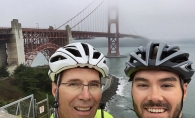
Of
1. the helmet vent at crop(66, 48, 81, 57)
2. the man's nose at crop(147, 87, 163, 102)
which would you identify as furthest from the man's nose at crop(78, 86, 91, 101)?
the man's nose at crop(147, 87, 163, 102)

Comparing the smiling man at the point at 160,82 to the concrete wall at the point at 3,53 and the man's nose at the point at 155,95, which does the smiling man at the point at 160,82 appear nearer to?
the man's nose at the point at 155,95

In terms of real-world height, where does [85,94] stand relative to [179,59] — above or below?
below

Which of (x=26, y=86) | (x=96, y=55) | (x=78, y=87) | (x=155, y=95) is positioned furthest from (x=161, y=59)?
(x=26, y=86)

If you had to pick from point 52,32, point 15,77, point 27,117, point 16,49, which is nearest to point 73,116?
point 27,117

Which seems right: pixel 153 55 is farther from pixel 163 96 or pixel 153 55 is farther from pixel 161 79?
pixel 163 96

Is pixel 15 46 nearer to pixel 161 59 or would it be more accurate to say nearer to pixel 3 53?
pixel 3 53

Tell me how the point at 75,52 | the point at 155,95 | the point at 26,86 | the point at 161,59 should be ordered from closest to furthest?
the point at 155,95 < the point at 161,59 < the point at 75,52 < the point at 26,86

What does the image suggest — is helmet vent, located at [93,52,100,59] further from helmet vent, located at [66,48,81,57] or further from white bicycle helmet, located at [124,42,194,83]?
white bicycle helmet, located at [124,42,194,83]
